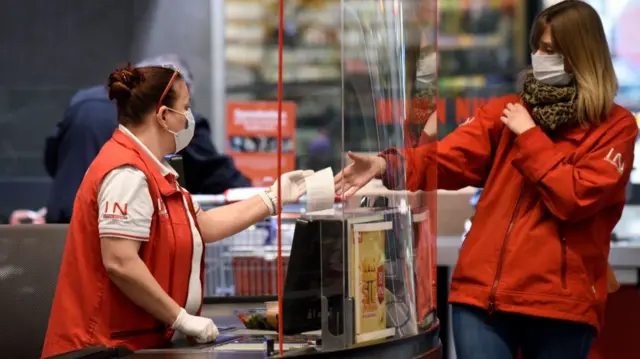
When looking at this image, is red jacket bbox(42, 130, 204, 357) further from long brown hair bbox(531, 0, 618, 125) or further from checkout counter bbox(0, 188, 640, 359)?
long brown hair bbox(531, 0, 618, 125)

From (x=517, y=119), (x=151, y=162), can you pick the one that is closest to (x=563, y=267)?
(x=517, y=119)

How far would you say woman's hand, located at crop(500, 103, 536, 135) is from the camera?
2750 millimetres

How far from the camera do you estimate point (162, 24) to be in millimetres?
6547

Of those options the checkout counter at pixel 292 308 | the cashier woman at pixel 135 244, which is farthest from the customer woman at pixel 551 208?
the cashier woman at pixel 135 244

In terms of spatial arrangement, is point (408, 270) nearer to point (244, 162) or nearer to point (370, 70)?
point (370, 70)

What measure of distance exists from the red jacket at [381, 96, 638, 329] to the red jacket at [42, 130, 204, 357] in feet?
2.16

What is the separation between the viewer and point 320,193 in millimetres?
2480

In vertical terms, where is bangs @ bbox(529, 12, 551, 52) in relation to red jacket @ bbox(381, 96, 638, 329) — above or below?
above

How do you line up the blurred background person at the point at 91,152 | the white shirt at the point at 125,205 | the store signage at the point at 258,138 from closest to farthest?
the white shirt at the point at 125,205
the blurred background person at the point at 91,152
the store signage at the point at 258,138

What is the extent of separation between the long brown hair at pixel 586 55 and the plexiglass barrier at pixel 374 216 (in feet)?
1.42

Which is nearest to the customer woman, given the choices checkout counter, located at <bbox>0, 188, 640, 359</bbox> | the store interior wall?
checkout counter, located at <bbox>0, 188, 640, 359</bbox>

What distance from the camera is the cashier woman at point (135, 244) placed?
95.8 inches

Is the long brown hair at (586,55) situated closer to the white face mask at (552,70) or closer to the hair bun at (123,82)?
the white face mask at (552,70)

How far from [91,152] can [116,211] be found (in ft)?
7.49
